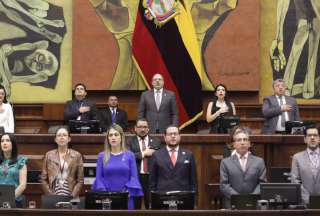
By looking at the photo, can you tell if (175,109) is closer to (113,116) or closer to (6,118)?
(113,116)

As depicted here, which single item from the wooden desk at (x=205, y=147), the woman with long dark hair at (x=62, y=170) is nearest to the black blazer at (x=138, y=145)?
the wooden desk at (x=205, y=147)

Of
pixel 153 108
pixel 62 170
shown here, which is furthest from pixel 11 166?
pixel 153 108

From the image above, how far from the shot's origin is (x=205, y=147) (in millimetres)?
10500

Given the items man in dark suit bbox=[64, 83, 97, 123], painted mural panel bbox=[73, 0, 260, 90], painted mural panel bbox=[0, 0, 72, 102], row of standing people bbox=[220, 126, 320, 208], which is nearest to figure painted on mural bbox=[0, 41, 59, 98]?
painted mural panel bbox=[0, 0, 72, 102]

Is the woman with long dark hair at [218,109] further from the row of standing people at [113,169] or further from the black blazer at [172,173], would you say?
the black blazer at [172,173]

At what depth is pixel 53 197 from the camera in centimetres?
790

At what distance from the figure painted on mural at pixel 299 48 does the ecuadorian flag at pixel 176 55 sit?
4.04 ft

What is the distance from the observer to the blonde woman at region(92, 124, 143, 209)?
8.60 metres

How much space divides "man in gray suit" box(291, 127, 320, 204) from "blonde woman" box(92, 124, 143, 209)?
1643mm

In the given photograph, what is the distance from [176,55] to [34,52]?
6.92ft

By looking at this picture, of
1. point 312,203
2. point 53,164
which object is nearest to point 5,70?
point 53,164

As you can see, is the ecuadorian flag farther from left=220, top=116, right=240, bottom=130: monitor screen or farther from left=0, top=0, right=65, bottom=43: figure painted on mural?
left=220, top=116, right=240, bottom=130: monitor screen

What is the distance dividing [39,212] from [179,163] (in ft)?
7.04

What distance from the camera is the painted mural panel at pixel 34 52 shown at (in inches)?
512
